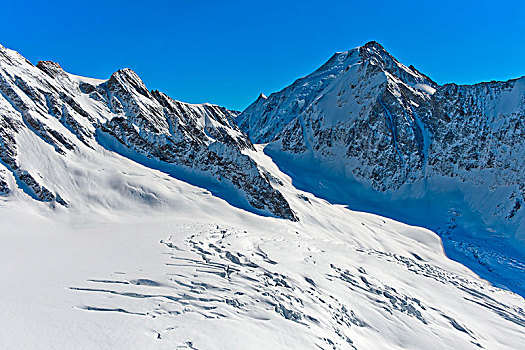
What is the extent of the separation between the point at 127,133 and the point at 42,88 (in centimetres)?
1206

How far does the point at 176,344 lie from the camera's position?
11891mm

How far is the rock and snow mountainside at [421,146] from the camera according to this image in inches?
2603

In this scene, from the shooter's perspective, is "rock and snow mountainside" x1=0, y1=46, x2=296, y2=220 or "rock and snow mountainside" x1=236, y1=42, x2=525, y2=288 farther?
"rock and snow mountainside" x1=236, y1=42, x2=525, y2=288

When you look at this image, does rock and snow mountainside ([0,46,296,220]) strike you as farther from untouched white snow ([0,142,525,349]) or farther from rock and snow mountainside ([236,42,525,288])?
rock and snow mountainside ([236,42,525,288])

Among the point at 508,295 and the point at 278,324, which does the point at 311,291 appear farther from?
the point at 508,295

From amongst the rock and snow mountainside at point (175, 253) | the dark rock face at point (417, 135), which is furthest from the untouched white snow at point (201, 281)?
the dark rock face at point (417, 135)

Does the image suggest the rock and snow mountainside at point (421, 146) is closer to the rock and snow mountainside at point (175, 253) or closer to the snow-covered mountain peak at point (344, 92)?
the snow-covered mountain peak at point (344, 92)

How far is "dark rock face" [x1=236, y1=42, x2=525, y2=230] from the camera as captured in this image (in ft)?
229

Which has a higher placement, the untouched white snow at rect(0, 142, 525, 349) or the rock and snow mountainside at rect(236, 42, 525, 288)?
the rock and snow mountainside at rect(236, 42, 525, 288)

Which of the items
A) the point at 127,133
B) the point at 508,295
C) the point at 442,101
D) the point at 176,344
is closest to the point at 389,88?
the point at 442,101

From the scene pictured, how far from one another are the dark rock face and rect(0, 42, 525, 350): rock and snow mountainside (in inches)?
930

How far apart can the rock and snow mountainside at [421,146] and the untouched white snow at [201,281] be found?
30483 mm

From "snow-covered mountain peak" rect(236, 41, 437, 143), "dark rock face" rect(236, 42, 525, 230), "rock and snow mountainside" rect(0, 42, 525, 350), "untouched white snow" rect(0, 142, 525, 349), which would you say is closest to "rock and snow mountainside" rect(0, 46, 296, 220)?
"rock and snow mountainside" rect(0, 42, 525, 350)

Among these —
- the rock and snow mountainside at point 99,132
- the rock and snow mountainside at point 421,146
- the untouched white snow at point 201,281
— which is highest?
the rock and snow mountainside at point 421,146
